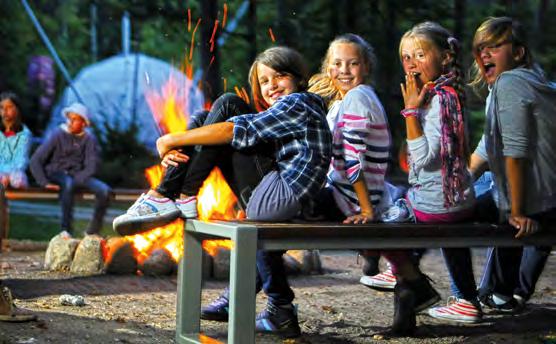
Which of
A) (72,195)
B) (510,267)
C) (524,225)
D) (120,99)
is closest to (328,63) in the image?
(524,225)

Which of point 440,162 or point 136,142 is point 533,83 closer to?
point 440,162

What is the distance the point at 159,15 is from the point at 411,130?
1462 cm

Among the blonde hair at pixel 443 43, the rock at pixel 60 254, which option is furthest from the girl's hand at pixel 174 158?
the rock at pixel 60 254

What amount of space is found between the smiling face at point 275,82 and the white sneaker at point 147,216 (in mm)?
793

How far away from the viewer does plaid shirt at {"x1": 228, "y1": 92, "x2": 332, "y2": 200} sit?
4934 millimetres

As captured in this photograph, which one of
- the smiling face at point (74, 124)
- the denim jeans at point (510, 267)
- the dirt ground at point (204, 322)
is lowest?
the dirt ground at point (204, 322)

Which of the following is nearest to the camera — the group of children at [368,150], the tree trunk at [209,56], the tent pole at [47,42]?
the group of children at [368,150]

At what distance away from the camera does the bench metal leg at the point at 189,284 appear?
16.8ft

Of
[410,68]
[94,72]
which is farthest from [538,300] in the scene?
[94,72]

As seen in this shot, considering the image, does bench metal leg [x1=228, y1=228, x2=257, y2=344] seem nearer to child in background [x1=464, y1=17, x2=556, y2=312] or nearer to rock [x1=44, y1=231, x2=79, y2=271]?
child in background [x1=464, y1=17, x2=556, y2=312]

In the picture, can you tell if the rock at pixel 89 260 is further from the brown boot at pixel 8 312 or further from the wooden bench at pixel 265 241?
the wooden bench at pixel 265 241

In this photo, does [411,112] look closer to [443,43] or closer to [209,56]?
[443,43]

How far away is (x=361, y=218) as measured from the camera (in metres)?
5.07

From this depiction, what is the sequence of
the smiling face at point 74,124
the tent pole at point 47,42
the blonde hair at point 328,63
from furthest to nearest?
1. the tent pole at point 47,42
2. the smiling face at point 74,124
3. the blonde hair at point 328,63
